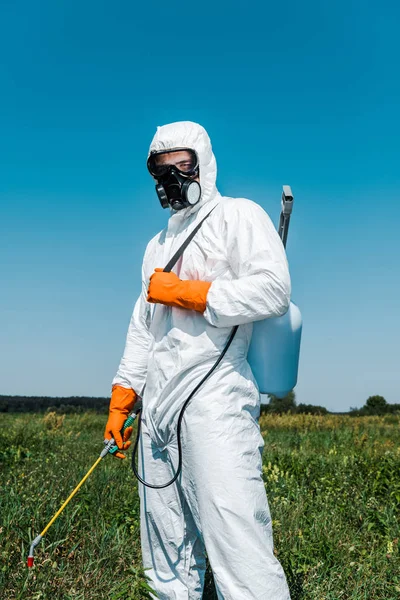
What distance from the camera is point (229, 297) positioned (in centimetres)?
274

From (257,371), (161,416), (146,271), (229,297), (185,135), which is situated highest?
(185,135)

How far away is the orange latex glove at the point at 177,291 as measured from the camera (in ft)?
9.20

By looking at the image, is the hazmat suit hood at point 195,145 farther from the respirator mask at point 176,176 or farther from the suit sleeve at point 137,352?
the suit sleeve at point 137,352

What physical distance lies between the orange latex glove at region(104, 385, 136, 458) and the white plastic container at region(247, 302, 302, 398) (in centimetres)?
77

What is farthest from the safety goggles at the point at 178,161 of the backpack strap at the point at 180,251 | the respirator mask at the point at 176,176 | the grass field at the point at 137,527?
the grass field at the point at 137,527

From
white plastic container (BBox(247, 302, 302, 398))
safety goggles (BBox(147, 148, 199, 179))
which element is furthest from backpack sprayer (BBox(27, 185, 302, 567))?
safety goggles (BBox(147, 148, 199, 179))

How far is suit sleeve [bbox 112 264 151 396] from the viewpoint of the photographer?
11.1 ft

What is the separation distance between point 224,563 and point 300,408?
16.9m

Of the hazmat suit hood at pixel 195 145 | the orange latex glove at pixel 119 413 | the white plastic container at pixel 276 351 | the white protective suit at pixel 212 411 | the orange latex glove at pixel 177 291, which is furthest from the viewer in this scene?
the orange latex glove at pixel 119 413

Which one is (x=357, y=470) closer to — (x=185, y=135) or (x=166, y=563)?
(x=166, y=563)

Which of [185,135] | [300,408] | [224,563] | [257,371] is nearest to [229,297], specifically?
[257,371]

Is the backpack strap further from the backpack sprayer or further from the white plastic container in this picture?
the white plastic container

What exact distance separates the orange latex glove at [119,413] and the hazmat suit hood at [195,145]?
3.27ft

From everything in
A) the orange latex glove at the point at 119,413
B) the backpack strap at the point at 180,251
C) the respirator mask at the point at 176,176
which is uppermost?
the respirator mask at the point at 176,176
